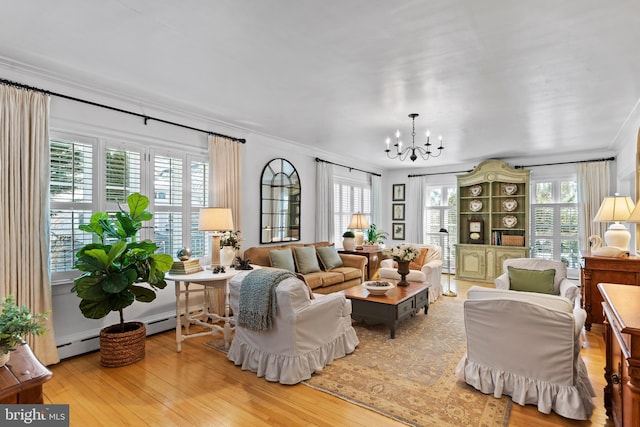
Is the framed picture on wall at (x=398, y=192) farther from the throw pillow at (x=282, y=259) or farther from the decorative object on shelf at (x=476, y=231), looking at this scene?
the throw pillow at (x=282, y=259)

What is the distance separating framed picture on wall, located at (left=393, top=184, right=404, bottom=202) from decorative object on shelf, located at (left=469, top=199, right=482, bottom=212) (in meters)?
1.76

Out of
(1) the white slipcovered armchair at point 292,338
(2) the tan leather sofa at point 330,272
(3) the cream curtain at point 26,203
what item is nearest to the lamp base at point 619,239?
(2) the tan leather sofa at point 330,272

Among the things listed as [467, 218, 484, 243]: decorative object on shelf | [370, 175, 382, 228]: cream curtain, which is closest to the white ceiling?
[467, 218, 484, 243]: decorative object on shelf

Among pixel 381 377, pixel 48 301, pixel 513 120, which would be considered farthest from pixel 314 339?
pixel 513 120

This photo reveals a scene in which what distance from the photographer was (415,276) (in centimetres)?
538

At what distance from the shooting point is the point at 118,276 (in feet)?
10.3

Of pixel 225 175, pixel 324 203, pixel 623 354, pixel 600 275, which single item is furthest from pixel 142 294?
pixel 600 275

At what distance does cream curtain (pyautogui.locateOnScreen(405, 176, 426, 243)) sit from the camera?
28.5ft

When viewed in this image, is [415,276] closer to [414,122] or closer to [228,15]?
[414,122]

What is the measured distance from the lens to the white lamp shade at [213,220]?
406 centimetres

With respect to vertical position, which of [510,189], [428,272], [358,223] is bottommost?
[428,272]

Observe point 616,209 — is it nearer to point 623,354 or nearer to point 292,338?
point 623,354

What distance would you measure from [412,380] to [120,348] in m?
2.71

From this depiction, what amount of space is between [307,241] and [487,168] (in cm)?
419
